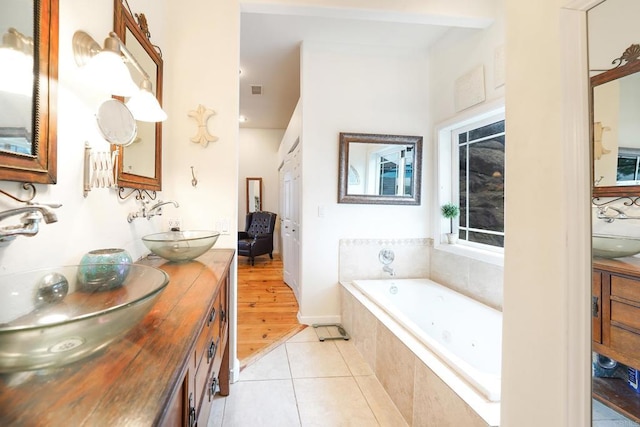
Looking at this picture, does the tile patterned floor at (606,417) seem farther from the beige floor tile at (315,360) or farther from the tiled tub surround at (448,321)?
the beige floor tile at (315,360)

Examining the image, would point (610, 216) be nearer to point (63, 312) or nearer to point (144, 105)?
point (63, 312)

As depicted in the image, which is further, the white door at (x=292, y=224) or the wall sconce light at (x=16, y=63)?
the white door at (x=292, y=224)

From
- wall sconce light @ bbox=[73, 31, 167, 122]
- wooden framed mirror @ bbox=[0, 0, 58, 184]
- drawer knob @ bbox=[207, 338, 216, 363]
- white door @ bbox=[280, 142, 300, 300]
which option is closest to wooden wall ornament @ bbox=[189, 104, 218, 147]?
wall sconce light @ bbox=[73, 31, 167, 122]

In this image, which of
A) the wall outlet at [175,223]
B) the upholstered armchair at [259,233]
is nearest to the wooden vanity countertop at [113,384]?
the wall outlet at [175,223]

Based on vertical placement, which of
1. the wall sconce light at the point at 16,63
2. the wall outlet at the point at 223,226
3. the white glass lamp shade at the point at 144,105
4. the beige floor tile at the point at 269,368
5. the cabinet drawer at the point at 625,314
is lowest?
the beige floor tile at the point at 269,368

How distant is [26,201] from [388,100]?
2.99m

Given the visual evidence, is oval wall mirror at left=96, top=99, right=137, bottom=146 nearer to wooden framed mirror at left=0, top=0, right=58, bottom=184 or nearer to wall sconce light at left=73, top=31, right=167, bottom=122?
wall sconce light at left=73, top=31, right=167, bottom=122

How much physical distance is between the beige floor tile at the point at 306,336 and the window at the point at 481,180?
174cm

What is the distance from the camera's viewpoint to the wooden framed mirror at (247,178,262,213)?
6539 millimetres

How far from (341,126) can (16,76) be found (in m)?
2.56

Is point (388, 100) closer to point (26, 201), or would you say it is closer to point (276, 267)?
point (26, 201)

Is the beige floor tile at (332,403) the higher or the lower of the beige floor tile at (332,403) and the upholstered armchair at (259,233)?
the lower

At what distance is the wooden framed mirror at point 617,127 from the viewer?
70cm

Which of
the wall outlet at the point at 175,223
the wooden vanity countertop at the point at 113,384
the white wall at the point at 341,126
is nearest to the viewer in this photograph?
the wooden vanity countertop at the point at 113,384
